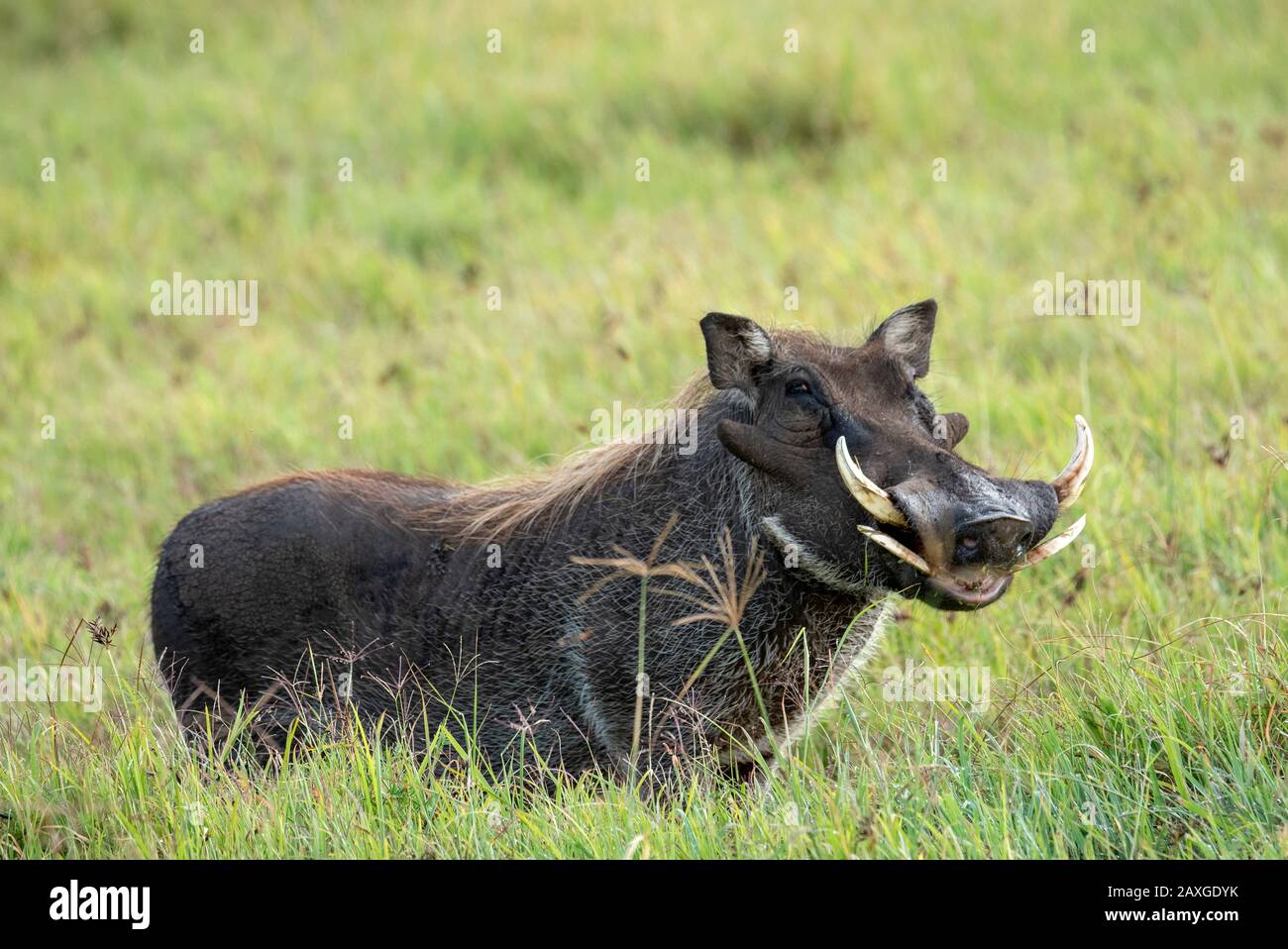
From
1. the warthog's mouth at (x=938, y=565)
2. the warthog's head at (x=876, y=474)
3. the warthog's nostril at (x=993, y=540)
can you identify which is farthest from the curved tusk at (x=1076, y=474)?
the warthog's nostril at (x=993, y=540)

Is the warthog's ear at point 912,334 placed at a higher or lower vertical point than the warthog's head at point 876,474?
higher

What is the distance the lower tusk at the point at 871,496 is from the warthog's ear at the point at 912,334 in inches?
27.8

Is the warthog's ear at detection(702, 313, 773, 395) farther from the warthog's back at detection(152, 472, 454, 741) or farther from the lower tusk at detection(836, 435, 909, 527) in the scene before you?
the warthog's back at detection(152, 472, 454, 741)

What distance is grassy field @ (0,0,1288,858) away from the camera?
12.5ft

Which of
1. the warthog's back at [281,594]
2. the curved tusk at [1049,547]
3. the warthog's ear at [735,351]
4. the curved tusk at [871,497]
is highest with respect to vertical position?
the warthog's ear at [735,351]

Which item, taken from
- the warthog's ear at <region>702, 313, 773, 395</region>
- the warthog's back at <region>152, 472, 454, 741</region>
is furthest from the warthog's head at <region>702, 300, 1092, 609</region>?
the warthog's back at <region>152, 472, 454, 741</region>

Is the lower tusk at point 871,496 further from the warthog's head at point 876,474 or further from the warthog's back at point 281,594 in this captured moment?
the warthog's back at point 281,594

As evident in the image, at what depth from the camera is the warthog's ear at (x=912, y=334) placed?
14.2 ft

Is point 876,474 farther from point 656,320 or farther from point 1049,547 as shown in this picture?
point 656,320

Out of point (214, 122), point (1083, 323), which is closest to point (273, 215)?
point (214, 122)

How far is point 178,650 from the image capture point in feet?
14.8
